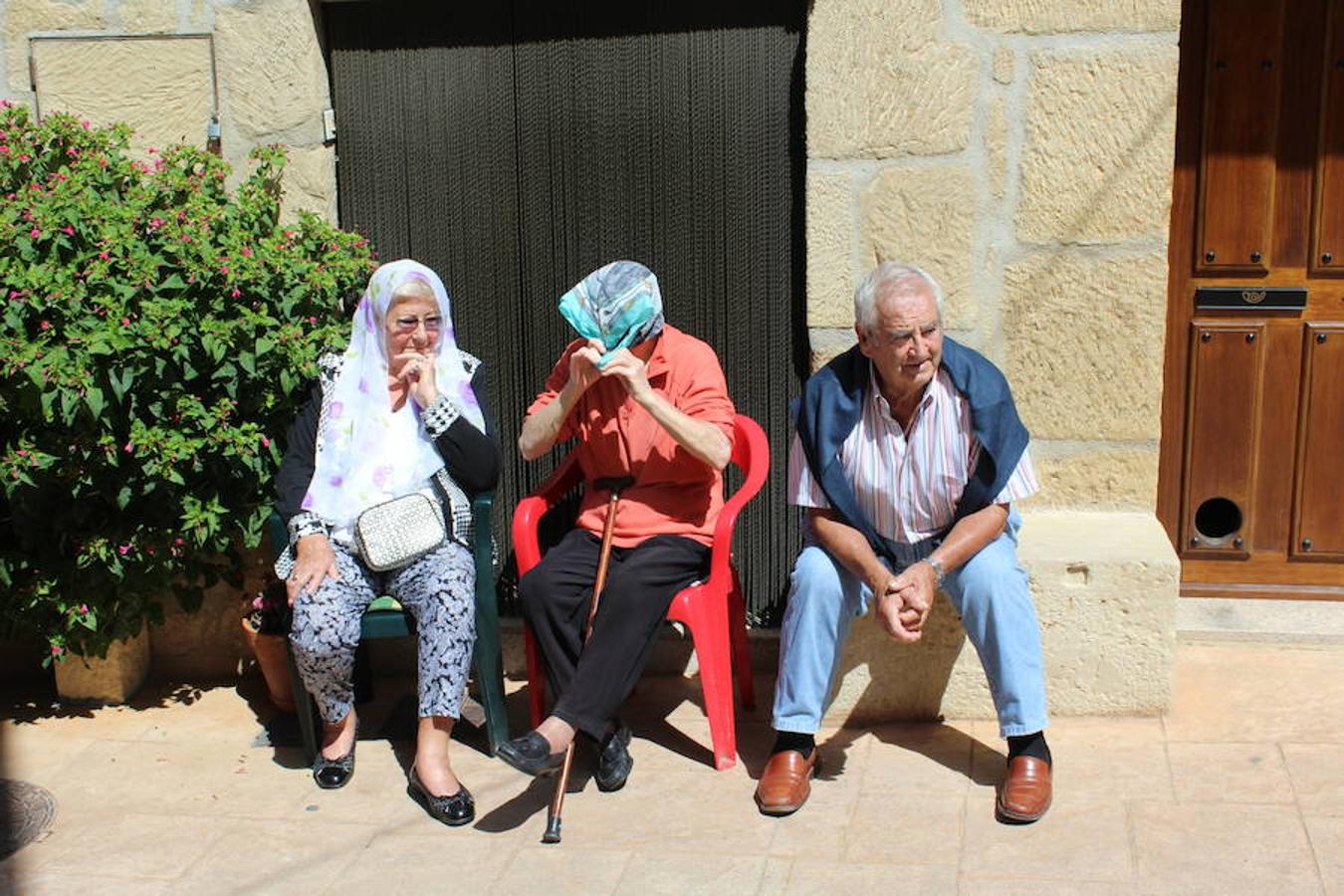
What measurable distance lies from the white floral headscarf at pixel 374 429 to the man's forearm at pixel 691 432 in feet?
1.69

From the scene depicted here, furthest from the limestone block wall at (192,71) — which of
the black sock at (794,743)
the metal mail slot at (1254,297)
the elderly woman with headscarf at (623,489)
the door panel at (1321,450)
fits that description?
the door panel at (1321,450)

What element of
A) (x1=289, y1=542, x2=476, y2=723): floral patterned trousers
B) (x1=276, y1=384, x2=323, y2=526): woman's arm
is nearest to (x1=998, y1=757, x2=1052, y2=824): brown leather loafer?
(x1=289, y1=542, x2=476, y2=723): floral patterned trousers

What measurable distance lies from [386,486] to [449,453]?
19cm

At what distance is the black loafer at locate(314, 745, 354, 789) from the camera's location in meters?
3.78

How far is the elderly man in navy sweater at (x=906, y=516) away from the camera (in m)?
3.46

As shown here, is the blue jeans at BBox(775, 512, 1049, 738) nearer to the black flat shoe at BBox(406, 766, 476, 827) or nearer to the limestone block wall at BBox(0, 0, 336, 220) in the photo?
the black flat shoe at BBox(406, 766, 476, 827)

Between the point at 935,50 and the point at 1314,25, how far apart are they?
1.11m

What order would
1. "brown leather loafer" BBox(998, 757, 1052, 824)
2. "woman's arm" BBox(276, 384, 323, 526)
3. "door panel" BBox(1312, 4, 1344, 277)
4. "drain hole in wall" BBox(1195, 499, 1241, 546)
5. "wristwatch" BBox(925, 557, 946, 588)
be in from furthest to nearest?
"drain hole in wall" BBox(1195, 499, 1241, 546)
"door panel" BBox(1312, 4, 1344, 277)
"woman's arm" BBox(276, 384, 323, 526)
"wristwatch" BBox(925, 557, 946, 588)
"brown leather loafer" BBox(998, 757, 1052, 824)

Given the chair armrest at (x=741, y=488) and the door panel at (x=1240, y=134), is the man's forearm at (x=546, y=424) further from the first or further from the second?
the door panel at (x=1240, y=134)

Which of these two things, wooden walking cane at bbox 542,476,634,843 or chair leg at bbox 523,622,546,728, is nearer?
wooden walking cane at bbox 542,476,634,843

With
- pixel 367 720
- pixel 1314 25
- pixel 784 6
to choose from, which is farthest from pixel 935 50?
pixel 367 720

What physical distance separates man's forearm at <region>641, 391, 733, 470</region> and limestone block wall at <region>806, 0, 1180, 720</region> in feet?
2.02

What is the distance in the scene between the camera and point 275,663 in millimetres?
4121

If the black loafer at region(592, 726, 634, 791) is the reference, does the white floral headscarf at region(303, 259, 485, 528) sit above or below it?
above
